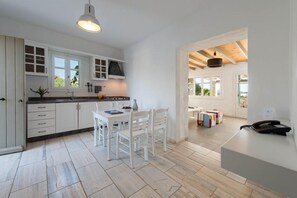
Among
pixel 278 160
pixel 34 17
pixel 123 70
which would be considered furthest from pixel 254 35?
pixel 34 17

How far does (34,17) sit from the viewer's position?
106 inches

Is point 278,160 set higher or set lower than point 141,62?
lower

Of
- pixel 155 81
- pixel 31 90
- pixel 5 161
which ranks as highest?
pixel 155 81

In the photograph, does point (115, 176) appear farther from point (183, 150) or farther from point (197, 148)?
point (197, 148)

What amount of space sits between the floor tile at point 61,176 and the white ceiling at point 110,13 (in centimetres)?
269

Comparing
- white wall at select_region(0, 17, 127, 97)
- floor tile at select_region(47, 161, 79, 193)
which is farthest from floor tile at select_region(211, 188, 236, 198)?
white wall at select_region(0, 17, 127, 97)

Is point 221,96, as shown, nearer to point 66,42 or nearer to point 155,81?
point 155,81

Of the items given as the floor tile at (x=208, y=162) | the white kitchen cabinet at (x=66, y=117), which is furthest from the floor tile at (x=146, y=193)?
the white kitchen cabinet at (x=66, y=117)

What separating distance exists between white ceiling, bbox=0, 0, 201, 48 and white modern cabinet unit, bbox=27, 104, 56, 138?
188cm

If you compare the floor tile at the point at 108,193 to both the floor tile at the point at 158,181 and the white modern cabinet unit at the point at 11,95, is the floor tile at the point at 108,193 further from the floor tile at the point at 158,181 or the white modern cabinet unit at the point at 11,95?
the white modern cabinet unit at the point at 11,95

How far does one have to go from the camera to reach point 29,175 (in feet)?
5.46

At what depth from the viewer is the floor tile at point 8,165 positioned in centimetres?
164

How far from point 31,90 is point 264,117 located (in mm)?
4575

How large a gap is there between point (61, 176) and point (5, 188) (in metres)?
0.53
